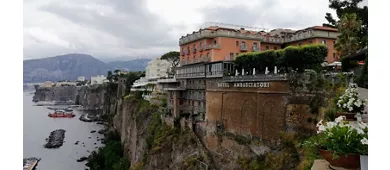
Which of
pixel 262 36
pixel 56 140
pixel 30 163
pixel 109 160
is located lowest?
pixel 30 163

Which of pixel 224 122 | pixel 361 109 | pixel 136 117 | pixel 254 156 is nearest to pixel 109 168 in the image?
pixel 136 117

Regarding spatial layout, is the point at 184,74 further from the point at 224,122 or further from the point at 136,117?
the point at 136,117

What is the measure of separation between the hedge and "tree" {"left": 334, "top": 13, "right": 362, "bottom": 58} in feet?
4.19

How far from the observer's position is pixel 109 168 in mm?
37969

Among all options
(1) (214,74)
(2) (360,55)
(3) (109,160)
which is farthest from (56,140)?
(2) (360,55)

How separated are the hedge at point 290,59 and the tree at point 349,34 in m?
1.28

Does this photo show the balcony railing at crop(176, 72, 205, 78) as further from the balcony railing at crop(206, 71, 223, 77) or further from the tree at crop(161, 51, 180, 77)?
the tree at crop(161, 51, 180, 77)

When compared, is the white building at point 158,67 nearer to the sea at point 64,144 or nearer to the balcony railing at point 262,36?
the sea at point 64,144

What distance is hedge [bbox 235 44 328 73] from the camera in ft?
58.3

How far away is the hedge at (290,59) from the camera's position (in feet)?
58.3

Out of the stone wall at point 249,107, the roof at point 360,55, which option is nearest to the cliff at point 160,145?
the stone wall at point 249,107

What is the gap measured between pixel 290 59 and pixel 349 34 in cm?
349

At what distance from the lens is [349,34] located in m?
17.9

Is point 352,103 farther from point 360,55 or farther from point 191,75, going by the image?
point 191,75
